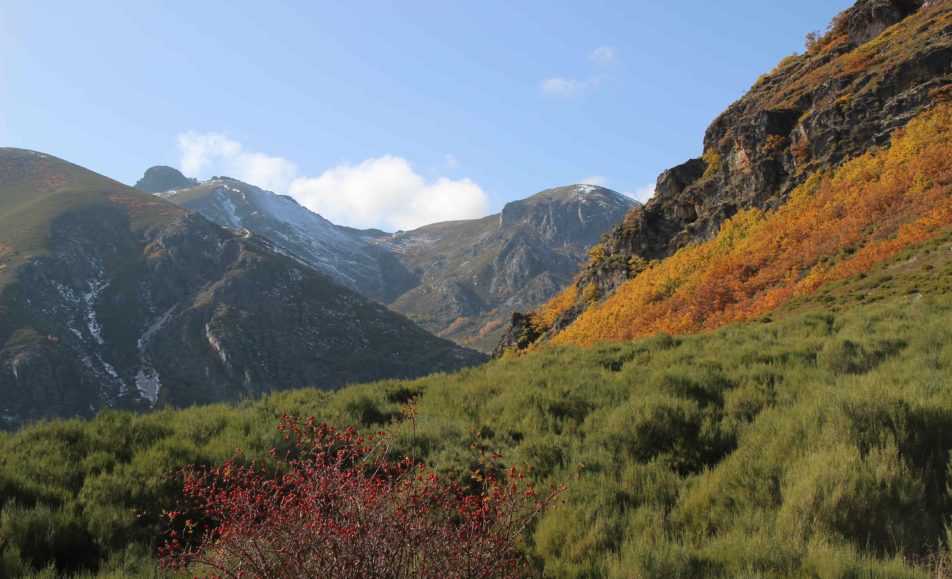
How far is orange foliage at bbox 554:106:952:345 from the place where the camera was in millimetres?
24516

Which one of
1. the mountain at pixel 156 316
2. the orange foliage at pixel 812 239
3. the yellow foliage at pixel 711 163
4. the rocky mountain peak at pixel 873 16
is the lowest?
the mountain at pixel 156 316

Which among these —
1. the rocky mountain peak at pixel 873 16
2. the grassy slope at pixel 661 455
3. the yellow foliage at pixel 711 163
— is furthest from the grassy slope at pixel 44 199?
the rocky mountain peak at pixel 873 16

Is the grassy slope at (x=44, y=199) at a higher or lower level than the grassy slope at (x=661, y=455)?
higher

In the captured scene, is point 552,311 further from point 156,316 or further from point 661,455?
point 156,316

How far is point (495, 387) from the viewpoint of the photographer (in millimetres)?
10695

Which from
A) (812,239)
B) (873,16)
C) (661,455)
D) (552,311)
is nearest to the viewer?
(661,455)

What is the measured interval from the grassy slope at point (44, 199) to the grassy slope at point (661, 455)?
141 metres

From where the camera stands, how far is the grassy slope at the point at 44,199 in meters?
125

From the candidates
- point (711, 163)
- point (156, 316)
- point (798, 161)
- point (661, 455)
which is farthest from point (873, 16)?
point (156, 316)

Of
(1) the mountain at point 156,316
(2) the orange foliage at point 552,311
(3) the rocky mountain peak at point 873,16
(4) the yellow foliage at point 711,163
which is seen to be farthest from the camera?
(1) the mountain at point 156,316

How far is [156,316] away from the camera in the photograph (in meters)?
130

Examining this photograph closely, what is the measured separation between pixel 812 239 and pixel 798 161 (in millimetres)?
12634

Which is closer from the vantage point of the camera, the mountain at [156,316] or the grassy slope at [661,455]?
the grassy slope at [661,455]

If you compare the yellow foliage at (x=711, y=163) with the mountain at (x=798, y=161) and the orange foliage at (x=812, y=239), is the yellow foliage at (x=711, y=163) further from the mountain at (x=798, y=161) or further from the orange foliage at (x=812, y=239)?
the orange foliage at (x=812, y=239)
